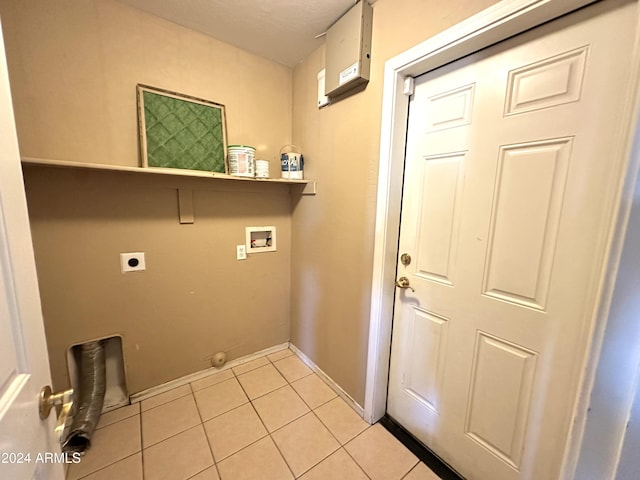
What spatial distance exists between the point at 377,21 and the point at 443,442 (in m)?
2.22

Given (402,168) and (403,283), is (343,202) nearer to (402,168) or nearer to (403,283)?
(402,168)

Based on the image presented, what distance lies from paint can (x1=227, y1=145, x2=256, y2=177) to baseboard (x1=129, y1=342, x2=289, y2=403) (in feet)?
4.93

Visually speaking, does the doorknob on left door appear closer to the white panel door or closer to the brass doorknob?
the white panel door

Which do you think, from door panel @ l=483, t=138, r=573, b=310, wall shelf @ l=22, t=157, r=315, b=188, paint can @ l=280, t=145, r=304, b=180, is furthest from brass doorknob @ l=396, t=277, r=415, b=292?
paint can @ l=280, t=145, r=304, b=180

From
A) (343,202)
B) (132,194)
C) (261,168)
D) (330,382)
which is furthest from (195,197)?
(330,382)

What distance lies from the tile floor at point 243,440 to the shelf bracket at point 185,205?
1222 millimetres

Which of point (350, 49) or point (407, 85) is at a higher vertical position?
point (350, 49)

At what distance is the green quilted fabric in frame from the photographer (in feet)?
4.94

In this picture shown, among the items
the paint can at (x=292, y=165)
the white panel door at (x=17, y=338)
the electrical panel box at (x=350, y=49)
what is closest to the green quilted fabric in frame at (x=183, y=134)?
the paint can at (x=292, y=165)

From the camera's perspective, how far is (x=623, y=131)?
0.68m

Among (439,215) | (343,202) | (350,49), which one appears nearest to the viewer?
(439,215)

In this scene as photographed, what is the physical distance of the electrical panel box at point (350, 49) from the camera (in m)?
1.31

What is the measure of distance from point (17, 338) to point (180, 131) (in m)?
1.43

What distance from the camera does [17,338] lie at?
504 mm
